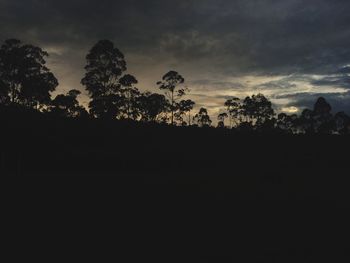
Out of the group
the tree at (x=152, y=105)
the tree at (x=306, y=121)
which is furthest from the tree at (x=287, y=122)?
the tree at (x=152, y=105)

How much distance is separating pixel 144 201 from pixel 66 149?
14820mm

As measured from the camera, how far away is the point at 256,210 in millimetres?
14672

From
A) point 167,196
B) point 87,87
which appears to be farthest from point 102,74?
point 167,196

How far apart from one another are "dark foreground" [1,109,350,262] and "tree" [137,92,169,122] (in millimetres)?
21362

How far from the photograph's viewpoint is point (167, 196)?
54.9 feet

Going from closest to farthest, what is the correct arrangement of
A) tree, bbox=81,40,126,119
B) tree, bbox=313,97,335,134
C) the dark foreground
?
the dark foreground < tree, bbox=81,40,126,119 < tree, bbox=313,97,335,134

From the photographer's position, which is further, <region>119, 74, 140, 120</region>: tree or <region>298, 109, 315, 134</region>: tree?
<region>298, 109, 315, 134</region>: tree

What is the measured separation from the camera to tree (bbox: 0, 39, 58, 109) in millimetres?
48594

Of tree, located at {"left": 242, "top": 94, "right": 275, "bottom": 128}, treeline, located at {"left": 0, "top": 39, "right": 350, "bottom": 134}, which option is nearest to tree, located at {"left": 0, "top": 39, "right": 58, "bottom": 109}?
treeline, located at {"left": 0, "top": 39, "right": 350, "bottom": 134}

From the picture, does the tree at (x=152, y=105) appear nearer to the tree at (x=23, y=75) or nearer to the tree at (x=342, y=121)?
the tree at (x=23, y=75)

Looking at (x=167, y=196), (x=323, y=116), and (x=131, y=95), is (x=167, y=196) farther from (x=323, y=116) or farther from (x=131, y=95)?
(x=323, y=116)

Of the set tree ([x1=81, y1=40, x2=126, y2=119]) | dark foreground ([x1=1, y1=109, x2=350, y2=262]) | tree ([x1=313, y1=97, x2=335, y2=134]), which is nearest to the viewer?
dark foreground ([x1=1, y1=109, x2=350, y2=262])

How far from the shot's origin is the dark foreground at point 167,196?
34.0ft

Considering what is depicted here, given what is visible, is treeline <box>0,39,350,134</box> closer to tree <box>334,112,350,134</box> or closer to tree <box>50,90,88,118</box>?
tree <box>50,90,88,118</box>
